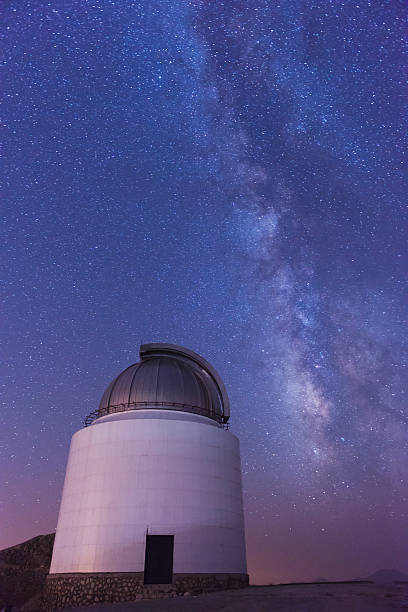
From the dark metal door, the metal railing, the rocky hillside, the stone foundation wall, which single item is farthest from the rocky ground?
the rocky hillside

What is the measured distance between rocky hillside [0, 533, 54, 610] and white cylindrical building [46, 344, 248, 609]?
11832mm

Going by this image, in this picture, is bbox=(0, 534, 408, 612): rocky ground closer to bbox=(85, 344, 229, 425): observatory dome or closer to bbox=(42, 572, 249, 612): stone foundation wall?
bbox=(42, 572, 249, 612): stone foundation wall

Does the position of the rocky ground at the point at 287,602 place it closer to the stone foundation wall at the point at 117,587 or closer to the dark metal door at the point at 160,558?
the stone foundation wall at the point at 117,587

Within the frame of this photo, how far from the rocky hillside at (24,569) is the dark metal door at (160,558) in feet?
48.4

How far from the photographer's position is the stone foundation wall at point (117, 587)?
16.1 m

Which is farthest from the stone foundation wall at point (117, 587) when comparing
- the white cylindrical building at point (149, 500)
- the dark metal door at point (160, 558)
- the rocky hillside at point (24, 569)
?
the rocky hillside at point (24, 569)

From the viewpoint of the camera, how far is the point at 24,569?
2908 centimetres

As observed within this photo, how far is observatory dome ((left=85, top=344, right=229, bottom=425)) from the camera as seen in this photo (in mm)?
20609

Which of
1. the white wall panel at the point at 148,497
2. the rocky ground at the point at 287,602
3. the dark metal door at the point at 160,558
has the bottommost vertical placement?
the rocky ground at the point at 287,602

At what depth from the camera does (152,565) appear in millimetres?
17688

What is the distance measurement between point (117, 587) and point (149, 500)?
324 cm

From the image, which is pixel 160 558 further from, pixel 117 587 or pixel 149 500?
pixel 149 500

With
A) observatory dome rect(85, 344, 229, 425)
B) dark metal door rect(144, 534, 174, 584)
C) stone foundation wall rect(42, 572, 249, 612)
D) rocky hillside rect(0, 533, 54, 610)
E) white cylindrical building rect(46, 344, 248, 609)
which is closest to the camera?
stone foundation wall rect(42, 572, 249, 612)

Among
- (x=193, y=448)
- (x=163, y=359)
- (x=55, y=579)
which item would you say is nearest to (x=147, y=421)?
(x=193, y=448)
